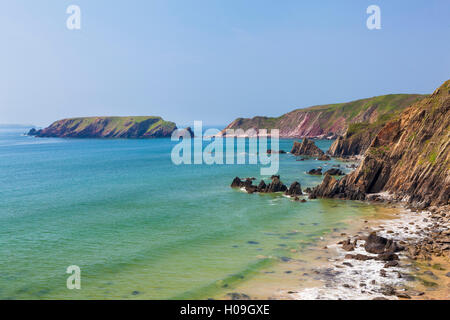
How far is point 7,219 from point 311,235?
38521 millimetres

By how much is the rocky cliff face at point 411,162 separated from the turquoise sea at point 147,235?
16.8 feet

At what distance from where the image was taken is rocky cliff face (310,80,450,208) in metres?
46.4

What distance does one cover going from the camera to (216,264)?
3053 centimetres

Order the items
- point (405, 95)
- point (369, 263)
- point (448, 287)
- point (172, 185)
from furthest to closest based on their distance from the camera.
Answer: point (405, 95)
point (172, 185)
point (369, 263)
point (448, 287)

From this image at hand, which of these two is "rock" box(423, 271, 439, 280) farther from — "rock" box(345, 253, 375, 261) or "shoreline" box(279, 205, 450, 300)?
"rock" box(345, 253, 375, 261)

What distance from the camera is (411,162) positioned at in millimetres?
51031

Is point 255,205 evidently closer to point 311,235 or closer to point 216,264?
point 311,235

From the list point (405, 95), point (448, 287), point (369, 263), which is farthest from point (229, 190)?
point (405, 95)

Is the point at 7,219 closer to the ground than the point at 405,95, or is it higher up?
closer to the ground

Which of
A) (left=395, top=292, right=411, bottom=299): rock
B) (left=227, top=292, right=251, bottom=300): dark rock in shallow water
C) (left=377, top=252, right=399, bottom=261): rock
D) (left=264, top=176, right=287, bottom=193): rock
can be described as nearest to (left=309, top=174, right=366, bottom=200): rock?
(left=264, top=176, right=287, bottom=193): rock

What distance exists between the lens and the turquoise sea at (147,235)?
88.5 feet

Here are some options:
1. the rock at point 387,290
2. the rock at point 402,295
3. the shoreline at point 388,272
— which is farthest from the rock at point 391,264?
the rock at point 402,295

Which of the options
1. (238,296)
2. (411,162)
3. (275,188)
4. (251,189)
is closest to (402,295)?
(238,296)
